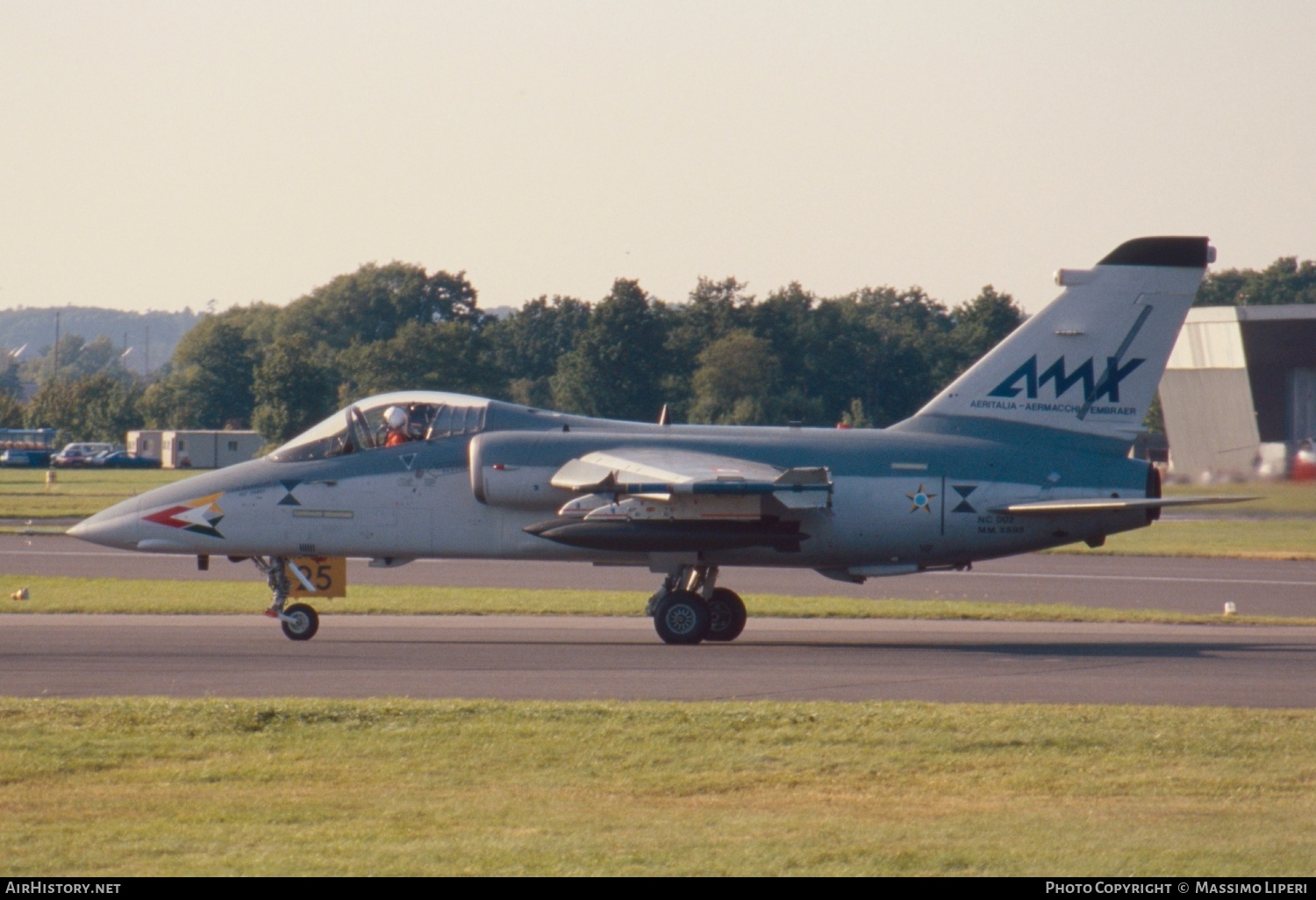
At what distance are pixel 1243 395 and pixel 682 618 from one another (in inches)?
350

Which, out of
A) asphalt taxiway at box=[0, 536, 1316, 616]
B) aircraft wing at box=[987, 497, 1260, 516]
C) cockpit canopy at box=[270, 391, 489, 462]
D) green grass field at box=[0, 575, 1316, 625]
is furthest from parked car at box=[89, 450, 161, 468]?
aircraft wing at box=[987, 497, 1260, 516]

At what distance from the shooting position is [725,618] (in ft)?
59.0

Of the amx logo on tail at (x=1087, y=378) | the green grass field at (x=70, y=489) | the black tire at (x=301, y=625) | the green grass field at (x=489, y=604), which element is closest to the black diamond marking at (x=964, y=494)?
the amx logo on tail at (x=1087, y=378)

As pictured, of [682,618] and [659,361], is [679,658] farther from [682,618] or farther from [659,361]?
[659,361]

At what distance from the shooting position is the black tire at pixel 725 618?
58.7ft

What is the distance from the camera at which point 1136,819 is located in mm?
8312

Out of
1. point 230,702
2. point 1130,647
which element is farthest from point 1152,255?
point 230,702

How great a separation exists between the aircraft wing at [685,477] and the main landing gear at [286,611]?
11.7 ft

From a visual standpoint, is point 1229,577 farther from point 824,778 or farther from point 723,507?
point 824,778

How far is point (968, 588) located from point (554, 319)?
2915 inches

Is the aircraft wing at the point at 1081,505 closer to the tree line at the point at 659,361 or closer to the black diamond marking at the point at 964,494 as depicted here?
the black diamond marking at the point at 964,494

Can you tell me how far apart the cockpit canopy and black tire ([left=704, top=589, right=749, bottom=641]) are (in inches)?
156

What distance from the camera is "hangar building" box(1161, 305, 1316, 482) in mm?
17984

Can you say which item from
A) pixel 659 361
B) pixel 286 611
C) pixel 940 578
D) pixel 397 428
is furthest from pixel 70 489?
pixel 286 611
